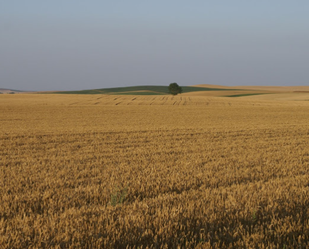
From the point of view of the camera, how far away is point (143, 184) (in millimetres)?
6375

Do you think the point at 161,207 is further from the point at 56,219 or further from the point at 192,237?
the point at 56,219

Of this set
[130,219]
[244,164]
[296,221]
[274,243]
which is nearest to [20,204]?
[130,219]

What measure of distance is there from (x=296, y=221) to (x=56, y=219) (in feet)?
11.5

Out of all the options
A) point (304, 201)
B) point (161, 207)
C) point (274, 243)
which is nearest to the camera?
point (274, 243)

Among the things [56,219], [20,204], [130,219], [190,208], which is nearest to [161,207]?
[190,208]

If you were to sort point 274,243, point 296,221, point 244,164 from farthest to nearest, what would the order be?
point 244,164
point 296,221
point 274,243

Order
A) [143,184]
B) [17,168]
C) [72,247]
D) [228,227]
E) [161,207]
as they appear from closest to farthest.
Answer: [72,247], [228,227], [161,207], [143,184], [17,168]

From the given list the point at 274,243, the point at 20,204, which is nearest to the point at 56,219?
the point at 20,204

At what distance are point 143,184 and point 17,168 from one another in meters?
3.89

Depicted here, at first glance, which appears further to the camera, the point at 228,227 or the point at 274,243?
the point at 228,227

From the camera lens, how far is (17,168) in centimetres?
810

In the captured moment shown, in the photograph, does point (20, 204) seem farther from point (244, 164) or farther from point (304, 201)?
point (244, 164)

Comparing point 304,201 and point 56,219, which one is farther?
point 304,201

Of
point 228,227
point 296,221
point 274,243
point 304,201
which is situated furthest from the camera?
point 304,201
